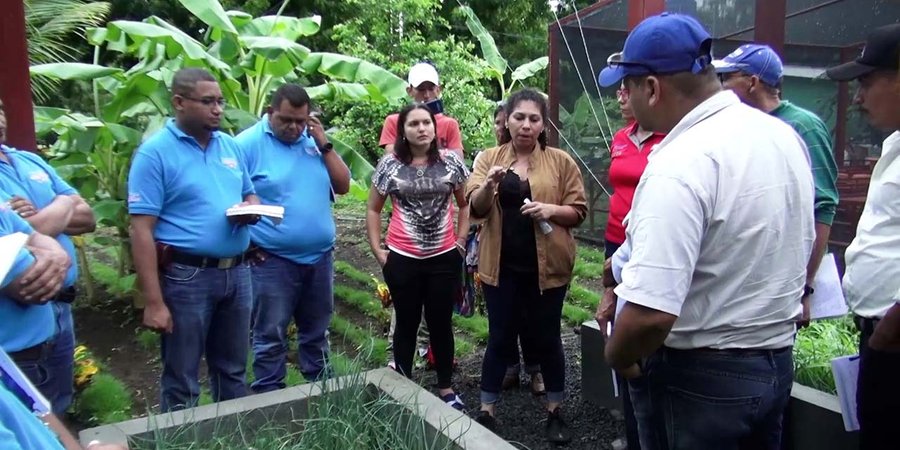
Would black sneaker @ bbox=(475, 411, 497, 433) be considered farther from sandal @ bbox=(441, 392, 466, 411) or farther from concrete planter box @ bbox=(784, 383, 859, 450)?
concrete planter box @ bbox=(784, 383, 859, 450)

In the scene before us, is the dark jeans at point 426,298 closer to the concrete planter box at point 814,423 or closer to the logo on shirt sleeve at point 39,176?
the concrete planter box at point 814,423

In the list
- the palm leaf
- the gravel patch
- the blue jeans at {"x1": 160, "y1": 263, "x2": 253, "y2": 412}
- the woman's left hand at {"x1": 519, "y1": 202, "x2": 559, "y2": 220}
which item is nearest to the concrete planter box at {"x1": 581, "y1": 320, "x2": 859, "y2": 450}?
the woman's left hand at {"x1": 519, "y1": 202, "x2": 559, "y2": 220}

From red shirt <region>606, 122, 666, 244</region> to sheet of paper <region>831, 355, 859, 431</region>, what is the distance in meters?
1.33

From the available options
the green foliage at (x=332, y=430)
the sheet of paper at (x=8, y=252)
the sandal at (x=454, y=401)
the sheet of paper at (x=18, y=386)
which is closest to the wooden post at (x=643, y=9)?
the sandal at (x=454, y=401)

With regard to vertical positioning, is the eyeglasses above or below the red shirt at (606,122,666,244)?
above

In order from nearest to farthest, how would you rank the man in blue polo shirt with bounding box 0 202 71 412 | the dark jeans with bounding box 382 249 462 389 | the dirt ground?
1. the man in blue polo shirt with bounding box 0 202 71 412
2. the dirt ground
3. the dark jeans with bounding box 382 249 462 389

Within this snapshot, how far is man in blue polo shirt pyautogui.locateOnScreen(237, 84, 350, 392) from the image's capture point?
413 cm

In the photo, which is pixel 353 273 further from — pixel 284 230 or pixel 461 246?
pixel 284 230

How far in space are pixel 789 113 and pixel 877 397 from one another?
1.48 meters

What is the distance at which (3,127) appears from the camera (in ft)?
10.3

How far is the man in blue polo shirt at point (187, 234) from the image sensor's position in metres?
3.58

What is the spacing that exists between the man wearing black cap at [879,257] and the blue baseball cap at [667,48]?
754 millimetres

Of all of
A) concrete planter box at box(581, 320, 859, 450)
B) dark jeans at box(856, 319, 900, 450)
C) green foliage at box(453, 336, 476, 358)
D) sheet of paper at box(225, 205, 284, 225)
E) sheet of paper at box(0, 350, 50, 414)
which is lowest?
green foliage at box(453, 336, 476, 358)

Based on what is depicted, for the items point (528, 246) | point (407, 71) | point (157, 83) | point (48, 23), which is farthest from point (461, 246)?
point (48, 23)
